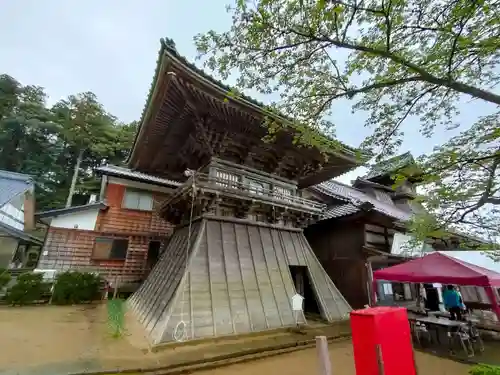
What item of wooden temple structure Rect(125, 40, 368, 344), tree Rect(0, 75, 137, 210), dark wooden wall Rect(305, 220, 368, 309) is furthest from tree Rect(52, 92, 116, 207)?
dark wooden wall Rect(305, 220, 368, 309)

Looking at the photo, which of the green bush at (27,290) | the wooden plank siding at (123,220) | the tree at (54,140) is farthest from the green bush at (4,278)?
the tree at (54,140)

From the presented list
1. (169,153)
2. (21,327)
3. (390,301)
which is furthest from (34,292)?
(390,301)

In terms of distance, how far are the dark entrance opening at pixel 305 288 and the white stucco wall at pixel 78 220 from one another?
10.7m

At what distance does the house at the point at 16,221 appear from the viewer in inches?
585

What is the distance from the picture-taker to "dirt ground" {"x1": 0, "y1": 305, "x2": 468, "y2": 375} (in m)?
4.17

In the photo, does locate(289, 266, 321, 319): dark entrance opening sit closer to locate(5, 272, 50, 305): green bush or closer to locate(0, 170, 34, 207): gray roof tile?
locate(5, 272, 50, 305): green bush

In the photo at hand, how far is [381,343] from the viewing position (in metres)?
3.00

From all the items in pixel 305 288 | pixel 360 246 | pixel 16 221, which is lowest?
pixel 305 288

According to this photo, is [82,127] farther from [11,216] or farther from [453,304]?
[453,304]

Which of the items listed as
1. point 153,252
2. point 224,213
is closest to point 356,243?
point 224,213

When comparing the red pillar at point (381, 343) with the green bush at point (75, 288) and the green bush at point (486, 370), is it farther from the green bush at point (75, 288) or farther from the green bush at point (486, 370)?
the green bush at point (75, 288)

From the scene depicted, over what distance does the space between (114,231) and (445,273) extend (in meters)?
13.9

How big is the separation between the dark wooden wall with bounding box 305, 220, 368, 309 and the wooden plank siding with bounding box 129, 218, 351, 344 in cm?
183

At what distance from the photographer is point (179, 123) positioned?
25.8 feet
